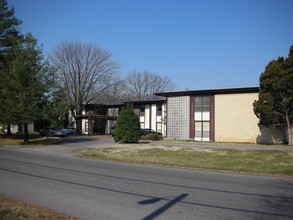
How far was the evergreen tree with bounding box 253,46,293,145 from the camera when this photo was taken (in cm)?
3247

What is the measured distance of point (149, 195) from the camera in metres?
9.18

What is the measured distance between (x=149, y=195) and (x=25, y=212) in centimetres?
346

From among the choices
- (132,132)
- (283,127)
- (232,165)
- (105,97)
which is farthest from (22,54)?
(105,97)

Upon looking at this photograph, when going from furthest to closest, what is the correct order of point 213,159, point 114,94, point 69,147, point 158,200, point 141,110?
point 114,94 < point 141,110 < point 69,147 < point 213,159 < point 158,200

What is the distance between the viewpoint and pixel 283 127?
35.5 m

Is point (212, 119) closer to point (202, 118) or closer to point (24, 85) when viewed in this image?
point (202, 118)

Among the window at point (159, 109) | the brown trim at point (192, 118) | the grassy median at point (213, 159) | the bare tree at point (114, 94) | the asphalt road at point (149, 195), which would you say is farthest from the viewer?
the bare tree at point (114, 94)

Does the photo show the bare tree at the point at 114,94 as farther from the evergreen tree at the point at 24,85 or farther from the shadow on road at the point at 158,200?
the shadow on road at the point at 158,200

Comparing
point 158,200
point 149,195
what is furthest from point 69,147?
point 158,200

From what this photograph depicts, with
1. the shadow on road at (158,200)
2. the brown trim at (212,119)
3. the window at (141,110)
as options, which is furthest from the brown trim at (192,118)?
the shadow on road at (158,200)

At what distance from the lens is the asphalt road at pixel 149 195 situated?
7.30 m

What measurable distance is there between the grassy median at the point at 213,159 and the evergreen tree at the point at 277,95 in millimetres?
13367

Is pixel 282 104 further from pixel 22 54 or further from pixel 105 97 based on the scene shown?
pixel 105 97

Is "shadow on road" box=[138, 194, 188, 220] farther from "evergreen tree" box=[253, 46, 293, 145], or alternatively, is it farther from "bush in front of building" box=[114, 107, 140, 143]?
"evergreen tree" box=[253, 46, 293, 145]
